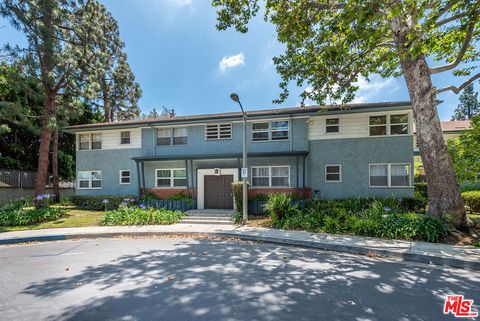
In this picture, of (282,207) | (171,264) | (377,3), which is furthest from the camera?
A: (282,207)

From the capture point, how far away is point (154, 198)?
15883mm

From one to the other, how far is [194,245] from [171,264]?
227 centimetres

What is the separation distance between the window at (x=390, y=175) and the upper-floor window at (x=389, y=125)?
5.82 ft

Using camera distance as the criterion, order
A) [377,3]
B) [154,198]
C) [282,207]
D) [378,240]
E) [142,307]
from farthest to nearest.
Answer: [154,198]
[282,207]
[378,240]
[377,3]
[142,307]

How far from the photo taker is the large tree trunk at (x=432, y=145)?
28.6 feet

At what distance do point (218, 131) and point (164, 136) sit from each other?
381 centimetres

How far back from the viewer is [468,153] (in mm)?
10852

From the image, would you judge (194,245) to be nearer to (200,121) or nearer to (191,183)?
(191,183)

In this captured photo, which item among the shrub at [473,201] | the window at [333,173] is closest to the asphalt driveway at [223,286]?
the window at [333,173]

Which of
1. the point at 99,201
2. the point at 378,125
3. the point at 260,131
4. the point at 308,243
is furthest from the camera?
the point at 99,201

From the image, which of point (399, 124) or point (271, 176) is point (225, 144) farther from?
point (399, 124)

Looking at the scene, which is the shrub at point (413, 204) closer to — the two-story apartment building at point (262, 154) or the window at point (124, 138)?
the two-story apartment building at point (262, 154)

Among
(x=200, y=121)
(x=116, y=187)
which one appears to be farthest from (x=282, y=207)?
(x=116, y=187)

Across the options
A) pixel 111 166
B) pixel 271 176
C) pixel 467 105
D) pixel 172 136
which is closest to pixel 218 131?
pixel 172 136
